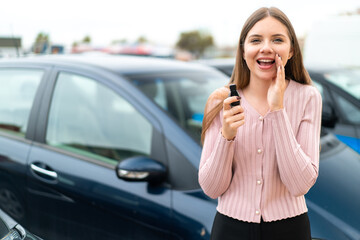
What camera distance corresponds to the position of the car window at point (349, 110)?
3.65 meters

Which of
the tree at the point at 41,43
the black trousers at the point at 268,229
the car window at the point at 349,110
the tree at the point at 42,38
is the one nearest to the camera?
the black trousers at the point at 268,229

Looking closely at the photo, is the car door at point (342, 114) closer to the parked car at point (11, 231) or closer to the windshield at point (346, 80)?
the windshield at point (346, 80)

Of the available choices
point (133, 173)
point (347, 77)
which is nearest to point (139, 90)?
point (133, 173)

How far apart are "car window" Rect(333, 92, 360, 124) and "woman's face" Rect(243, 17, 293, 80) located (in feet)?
8.64

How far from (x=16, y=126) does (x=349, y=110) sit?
289 cm

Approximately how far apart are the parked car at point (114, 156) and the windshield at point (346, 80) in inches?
66.1

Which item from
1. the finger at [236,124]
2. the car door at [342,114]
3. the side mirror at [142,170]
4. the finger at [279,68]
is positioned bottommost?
the car door at [342,114]

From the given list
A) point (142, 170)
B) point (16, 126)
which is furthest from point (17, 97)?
point (142, 170)

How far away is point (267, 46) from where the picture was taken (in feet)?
4.20

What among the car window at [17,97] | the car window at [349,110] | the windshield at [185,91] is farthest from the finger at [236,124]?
the car window at [349,110]

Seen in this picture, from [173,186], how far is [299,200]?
2.40 feet

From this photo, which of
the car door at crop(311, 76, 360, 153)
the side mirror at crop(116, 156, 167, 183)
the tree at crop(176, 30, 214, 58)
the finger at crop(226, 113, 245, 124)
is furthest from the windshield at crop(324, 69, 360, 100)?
the tree at crop(176, 30, 214, 58)

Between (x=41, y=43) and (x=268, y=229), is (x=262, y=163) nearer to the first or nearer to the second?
(x=268, y=229)

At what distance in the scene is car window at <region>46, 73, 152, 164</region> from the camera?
92.0 inches
